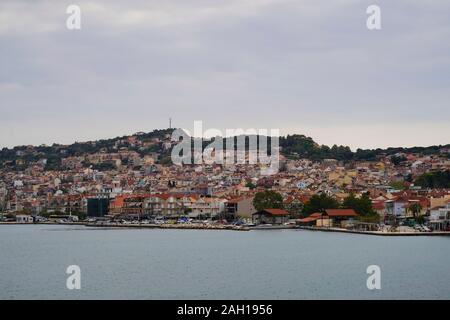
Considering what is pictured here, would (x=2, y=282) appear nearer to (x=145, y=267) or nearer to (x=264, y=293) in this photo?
(x=145, y=267)

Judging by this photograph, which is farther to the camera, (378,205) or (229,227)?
(378,205)

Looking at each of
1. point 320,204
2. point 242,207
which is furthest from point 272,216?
point 242,207

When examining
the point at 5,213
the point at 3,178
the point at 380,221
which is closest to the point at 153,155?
the point at 3,178

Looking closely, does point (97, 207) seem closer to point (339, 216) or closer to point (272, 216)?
point (272, 216)

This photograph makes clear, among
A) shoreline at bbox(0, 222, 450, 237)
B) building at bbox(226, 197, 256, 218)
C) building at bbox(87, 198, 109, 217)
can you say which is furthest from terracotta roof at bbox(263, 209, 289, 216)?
building at bbox(87, 198, 109, 217)

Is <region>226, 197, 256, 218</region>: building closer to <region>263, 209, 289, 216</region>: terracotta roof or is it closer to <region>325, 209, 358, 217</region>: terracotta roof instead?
<region>263, 209, 289, 216</region>: terracotta roof

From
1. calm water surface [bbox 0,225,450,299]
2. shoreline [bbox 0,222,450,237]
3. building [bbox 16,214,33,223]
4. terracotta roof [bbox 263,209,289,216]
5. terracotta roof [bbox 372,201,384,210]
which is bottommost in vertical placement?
building [bbox 16,214,33,223]
